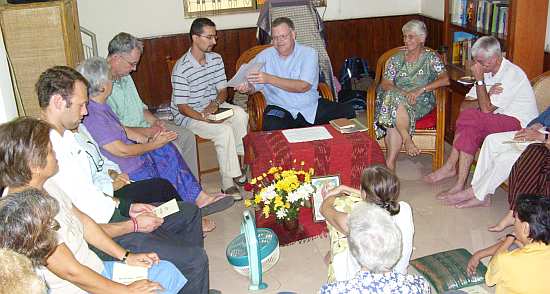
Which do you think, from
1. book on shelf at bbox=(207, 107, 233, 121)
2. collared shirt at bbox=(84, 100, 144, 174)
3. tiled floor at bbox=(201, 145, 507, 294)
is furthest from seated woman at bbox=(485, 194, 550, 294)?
book on shelf at bbox=(207, 107, 233, 121)

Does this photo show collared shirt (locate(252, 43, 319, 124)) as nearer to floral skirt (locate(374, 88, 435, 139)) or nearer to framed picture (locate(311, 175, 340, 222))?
floral skirt (locate(374, 88, 435, 139))

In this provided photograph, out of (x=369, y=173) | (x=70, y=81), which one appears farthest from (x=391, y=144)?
(x=70, y=81)

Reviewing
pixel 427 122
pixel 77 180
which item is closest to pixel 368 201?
pixel 77 180

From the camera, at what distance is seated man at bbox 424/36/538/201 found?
12.5ft

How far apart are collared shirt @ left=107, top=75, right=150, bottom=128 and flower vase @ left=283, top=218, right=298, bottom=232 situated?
125 cm

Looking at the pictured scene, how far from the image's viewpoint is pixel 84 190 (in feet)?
8.51

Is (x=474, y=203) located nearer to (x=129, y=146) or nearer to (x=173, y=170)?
(x=173, y=170)

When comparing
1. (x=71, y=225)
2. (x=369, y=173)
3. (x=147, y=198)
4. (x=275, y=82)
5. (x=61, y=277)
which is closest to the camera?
(x=61, y=277)

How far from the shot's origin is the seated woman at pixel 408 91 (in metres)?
4.32

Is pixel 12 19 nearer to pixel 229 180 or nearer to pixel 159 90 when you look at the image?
pixel 229 180

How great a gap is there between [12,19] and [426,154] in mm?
3215

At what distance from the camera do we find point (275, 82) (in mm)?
4137

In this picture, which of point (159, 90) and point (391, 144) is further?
point (159, 90)

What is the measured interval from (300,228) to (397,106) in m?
1.39
